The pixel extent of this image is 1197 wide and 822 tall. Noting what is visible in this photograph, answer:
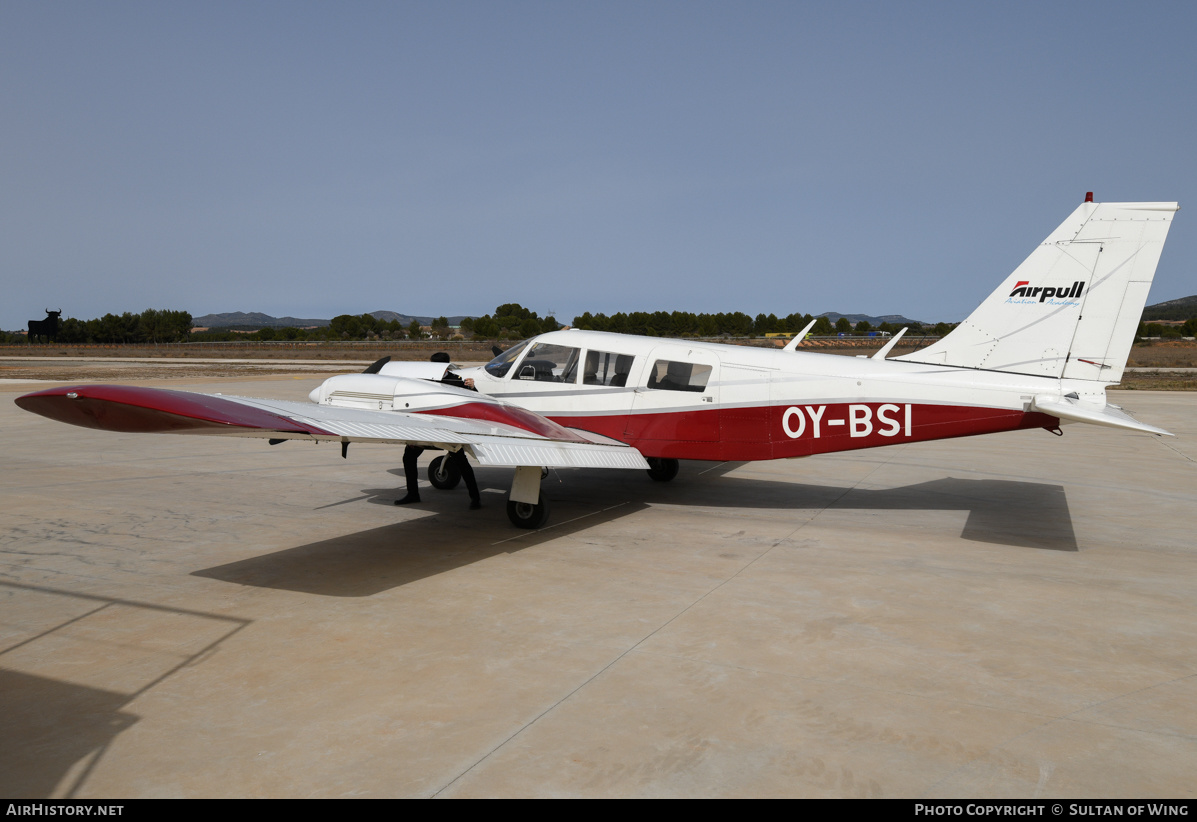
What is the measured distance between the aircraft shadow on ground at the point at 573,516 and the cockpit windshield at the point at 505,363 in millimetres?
1921

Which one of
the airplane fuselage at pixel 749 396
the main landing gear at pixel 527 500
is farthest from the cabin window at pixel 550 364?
the main landing gear at pixel 527 500

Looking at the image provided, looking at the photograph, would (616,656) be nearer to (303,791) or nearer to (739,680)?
(739,680)

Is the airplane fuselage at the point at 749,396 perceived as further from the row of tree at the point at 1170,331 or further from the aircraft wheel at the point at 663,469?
the row of tree at the point at 1170,331

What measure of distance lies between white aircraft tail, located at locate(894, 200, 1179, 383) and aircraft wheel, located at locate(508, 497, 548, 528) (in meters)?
5.85

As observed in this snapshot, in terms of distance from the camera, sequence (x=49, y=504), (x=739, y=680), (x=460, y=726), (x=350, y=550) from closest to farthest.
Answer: (x=460, y=726)
(x=739, y=680)
(x=350, y=550)
(x=49, y=504)

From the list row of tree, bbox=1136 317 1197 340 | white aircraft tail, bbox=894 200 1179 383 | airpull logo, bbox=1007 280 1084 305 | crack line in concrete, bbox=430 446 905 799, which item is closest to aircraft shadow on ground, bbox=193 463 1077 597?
crack line in concrete, bbox=430 446 905 799

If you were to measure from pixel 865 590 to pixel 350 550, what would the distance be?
5.56 meters

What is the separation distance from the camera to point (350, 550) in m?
8.80

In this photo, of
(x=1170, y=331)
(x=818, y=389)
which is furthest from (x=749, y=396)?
(x=1170, y=331)

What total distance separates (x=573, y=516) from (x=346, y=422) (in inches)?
154

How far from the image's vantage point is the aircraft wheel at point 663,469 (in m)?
13.1

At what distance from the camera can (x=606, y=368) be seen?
448 inches

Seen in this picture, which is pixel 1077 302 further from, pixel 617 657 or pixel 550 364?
pixel 617 657


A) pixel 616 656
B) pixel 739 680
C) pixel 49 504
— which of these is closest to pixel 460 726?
pixel 616 656
